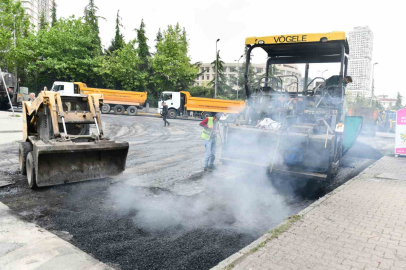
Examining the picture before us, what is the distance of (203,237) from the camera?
157 inches

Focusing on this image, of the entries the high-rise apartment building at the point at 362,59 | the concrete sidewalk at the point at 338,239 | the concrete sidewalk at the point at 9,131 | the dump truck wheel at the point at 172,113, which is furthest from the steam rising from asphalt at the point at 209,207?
the high-rise apartment building at the point at 362,59

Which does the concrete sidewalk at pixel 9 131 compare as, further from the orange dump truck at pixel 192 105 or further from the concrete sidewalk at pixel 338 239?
the orange dump truck at pixel 192 105

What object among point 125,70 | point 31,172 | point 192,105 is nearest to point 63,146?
point 31,172

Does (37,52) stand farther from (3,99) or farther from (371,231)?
(371,231)

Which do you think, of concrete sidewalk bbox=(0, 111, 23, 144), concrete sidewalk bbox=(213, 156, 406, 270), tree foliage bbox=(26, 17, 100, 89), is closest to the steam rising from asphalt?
concrete sidewalk bbox=(213, 156, 406, 270)

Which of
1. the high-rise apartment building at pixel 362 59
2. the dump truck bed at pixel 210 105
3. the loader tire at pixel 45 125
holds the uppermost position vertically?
the high-rise apartment building at pixel 362 59

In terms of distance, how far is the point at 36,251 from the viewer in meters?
3.43

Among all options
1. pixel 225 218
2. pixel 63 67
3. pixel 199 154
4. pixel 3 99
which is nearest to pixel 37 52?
pixel 63 67

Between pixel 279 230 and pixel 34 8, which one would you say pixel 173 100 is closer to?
pixel 279 230

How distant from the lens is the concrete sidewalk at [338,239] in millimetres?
3129

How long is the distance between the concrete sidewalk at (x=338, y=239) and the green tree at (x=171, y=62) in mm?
30576

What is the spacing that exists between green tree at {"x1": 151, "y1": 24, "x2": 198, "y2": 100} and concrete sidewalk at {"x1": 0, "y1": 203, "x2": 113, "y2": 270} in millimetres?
31422

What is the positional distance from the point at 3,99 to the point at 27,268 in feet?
75.2

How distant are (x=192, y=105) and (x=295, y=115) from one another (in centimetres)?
2285
